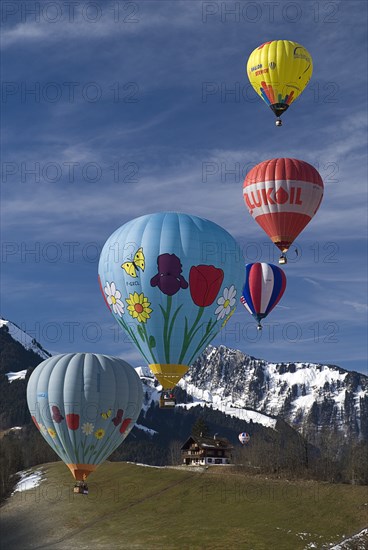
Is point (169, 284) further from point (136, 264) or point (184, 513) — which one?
point (184, 513)

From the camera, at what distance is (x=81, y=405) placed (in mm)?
52750

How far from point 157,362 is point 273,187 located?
18.0 metres

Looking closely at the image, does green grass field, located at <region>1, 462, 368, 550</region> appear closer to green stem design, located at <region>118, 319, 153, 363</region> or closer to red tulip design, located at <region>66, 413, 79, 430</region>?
red tulip design, located at <region>66, 413, 79, 430</region>

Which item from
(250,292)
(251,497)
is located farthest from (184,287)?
(251,497)

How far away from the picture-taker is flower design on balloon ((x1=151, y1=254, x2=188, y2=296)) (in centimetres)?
4959

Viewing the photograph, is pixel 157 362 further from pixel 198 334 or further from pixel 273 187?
pixel 273 187

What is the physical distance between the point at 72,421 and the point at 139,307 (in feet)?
30.0

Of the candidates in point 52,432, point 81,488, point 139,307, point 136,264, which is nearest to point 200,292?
point 139,307

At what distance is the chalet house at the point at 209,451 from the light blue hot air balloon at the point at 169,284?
7496cm

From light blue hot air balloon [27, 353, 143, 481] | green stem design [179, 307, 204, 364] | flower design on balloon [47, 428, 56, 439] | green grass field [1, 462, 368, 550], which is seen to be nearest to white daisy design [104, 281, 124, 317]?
green stem design [179, 307, 204, 364]

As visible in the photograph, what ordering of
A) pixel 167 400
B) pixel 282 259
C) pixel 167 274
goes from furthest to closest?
pixel 282 259, pixel 167 274, pixel 167 400

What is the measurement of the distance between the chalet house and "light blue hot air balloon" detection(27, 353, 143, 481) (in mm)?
70515

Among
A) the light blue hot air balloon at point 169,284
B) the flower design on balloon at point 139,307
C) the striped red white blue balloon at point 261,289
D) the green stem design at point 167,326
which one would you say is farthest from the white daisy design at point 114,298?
the striped red white blue balloon at point 261,289

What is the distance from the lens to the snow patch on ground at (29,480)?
352 feet
